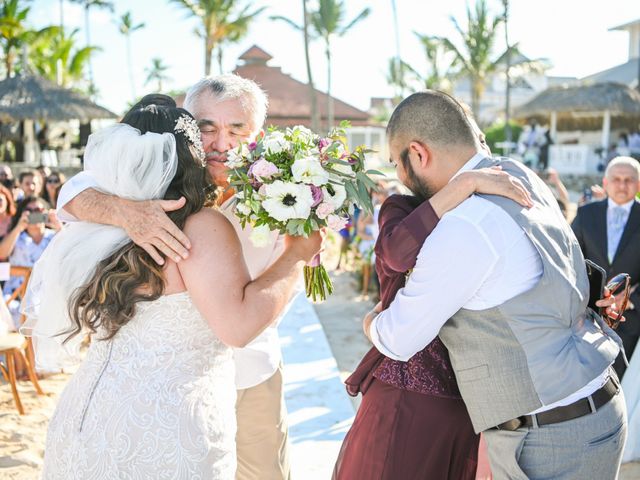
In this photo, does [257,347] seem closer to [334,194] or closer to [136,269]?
[334,194]

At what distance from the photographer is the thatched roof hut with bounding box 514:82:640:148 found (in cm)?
2886

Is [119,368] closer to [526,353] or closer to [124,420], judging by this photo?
[124,420]

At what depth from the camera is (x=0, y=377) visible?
688 cm

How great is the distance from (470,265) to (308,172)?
78cm

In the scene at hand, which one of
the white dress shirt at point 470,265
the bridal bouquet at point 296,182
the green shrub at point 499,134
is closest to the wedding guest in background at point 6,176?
the bridal bouquet at point 296,182

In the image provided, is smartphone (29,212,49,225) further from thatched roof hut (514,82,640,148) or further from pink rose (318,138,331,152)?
thatched roof hut (514,82,640,148)

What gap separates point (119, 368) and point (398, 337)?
964 millimetres

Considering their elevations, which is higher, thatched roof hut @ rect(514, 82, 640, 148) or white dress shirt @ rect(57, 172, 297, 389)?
thatched roof hut @ rect(514, 82, 640, 148)

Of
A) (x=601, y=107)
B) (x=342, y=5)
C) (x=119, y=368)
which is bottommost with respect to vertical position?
(x=119, y=368)

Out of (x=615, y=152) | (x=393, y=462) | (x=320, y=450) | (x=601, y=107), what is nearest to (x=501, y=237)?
(x=393, y=462)

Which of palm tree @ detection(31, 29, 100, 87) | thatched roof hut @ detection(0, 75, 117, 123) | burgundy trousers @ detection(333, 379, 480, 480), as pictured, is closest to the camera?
burgundy trousers @ detection(333, 379, 480, 480)

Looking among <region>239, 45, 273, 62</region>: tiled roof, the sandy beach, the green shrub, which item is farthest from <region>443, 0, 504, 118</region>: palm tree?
the sandy beach

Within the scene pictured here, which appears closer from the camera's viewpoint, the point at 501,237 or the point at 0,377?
the point at 501,237

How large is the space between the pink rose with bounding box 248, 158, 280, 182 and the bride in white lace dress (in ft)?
0.89
